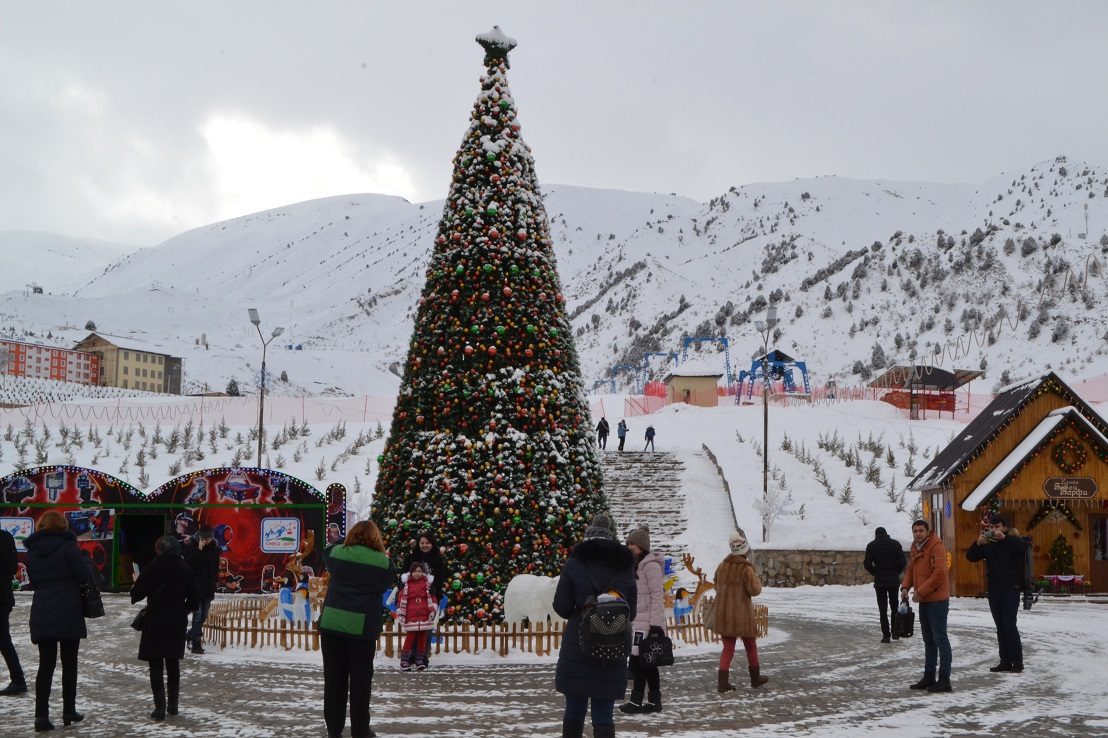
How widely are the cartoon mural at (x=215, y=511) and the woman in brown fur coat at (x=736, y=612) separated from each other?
13.4 m

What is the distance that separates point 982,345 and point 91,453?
4688cm

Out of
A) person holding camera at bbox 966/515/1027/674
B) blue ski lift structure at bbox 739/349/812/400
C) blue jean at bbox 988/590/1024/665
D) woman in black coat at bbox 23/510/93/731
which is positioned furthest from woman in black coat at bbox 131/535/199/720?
blue ski lift structure at bbox 739/349/812/400

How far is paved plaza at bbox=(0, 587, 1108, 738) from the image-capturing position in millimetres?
7746

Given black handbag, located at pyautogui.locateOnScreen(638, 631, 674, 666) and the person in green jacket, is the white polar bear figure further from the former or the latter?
the person in green jacket

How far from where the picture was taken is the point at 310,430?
42.2m

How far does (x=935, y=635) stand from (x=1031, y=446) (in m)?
13.2

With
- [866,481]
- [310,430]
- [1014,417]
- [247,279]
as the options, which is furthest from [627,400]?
[247,279]

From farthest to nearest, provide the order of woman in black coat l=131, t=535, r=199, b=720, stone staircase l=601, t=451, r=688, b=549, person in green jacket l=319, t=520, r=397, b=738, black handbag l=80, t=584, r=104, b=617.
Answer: stone staircase l=601, t=451, r=688, b=549 → woman in black coat l=131, t=535, r=199, b=720 → black handbag l=80, t=584, r=104, b=617 → person in green jacket l=319, t=520, r=397, b=738

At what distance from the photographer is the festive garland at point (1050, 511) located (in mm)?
21766

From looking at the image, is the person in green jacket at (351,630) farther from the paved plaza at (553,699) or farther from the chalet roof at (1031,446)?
the chalet roof at (1031,446)

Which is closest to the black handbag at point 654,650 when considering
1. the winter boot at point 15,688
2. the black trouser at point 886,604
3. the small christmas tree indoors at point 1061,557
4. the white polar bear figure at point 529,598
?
the white polar bear figure at point 529,598

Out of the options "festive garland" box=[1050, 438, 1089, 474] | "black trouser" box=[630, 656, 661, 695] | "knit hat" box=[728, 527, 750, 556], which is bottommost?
"black trouser" box=[630, 656, 661, 695]

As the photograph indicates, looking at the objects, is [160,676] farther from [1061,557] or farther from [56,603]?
[1061,557]

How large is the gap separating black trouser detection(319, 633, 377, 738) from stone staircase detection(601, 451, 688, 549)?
18.3 m
